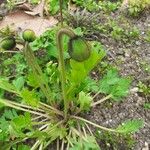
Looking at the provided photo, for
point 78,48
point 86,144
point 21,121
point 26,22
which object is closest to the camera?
point 78,48

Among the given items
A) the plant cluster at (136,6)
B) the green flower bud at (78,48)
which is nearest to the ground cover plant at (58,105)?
the green flower bud at (78,48)

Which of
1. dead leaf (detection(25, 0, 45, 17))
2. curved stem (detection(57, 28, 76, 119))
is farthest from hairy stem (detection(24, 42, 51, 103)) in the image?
dead leaf (detection(25, 0, 45, 17))

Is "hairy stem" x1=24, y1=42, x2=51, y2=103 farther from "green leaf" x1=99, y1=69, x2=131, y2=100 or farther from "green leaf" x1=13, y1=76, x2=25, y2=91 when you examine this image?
"green leaf" x1=99, y1=69, x2=131, y2=100

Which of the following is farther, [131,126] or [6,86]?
[6,86]

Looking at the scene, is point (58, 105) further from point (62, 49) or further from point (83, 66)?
point (62, 49)

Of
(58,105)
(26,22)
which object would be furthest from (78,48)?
(26,22)

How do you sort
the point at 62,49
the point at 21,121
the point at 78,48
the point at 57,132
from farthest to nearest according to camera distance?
the point at 57,132, the point at 21,121, the point at 62,49, the point at 78,48

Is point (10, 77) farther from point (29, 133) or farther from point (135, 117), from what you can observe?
point (135, 117)
